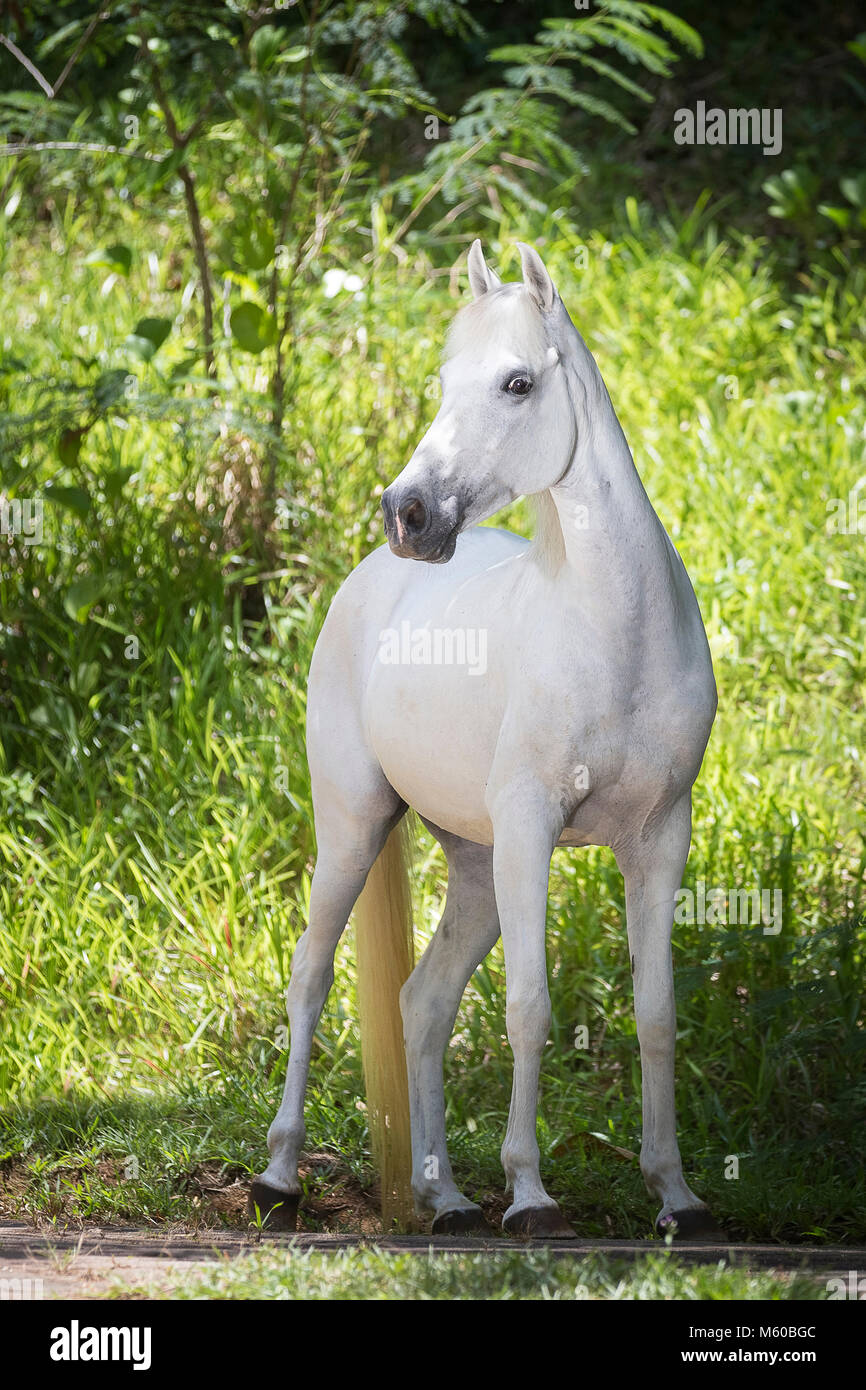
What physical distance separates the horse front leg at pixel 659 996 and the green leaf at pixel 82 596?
2986 millimetres

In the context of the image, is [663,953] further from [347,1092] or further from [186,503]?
[186,503]

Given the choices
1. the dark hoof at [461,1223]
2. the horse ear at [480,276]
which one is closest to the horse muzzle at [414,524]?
the horse ear at [480,276]

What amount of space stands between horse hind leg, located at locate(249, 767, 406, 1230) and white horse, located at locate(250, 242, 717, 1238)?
0.01 metres

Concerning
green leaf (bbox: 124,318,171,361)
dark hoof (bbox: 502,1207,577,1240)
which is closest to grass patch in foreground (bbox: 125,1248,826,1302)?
dark hoof (bbox: 502,1207,577,1240)

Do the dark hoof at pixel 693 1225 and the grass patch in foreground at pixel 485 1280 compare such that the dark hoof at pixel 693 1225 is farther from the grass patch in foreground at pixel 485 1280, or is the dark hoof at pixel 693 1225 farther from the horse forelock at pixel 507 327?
the horse forelock at pixel 507 327

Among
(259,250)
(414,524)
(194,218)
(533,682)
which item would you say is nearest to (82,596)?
(259,250)

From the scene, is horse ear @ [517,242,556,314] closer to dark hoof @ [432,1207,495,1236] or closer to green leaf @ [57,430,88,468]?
dark hoof @ [432,1207,495,1236]

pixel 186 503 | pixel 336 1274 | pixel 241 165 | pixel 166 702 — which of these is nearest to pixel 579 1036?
pixel 336 1274

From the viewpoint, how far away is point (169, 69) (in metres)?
7.23

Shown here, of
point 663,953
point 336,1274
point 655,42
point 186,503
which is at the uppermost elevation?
point 655,42

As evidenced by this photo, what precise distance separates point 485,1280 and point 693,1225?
28.8 inches

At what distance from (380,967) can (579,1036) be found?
69 cm

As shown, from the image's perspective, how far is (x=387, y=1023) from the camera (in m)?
3.75

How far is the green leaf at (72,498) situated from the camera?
548 cm
